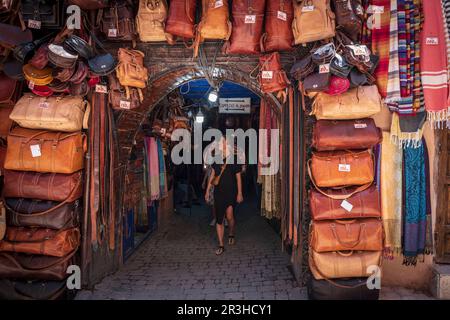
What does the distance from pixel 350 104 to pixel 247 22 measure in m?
1.60

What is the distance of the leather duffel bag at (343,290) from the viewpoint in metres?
3.46

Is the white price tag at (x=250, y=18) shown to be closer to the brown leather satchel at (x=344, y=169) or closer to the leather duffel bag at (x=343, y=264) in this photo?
the brown leather satchel at (x=344, y=169)

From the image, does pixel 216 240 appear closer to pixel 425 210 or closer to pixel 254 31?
pixel 425 210

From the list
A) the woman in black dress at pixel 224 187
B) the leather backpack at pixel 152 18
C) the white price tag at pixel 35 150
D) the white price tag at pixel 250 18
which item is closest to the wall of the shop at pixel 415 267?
the white price tag at pixel 250 18

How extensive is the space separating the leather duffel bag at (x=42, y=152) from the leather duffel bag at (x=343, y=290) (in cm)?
333

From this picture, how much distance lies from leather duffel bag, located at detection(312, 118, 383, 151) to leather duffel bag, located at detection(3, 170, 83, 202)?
122 inches

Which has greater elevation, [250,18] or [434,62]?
[250,18]

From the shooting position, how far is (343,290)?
346 centimetres

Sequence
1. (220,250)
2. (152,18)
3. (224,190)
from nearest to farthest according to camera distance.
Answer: (152,18)
(220,250)
(224,190)

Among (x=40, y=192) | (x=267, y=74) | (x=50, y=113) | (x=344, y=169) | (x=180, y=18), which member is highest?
(x=180, y=18)

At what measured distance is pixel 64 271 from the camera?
3658 mm

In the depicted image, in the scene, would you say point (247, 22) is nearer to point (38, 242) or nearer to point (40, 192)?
point (40, 192)

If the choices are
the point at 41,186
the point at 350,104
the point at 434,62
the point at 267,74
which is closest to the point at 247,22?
the point at 267,74

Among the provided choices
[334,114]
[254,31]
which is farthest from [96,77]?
[334,114]
